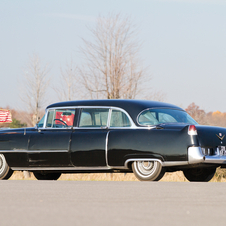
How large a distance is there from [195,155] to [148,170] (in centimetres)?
97

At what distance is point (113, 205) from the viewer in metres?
6.07

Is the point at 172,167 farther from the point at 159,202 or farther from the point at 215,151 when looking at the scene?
the point at 159,202

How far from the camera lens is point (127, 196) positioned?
23.0 ft

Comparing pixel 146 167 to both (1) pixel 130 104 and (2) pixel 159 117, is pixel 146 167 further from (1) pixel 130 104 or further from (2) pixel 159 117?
(1) pixel 130 104

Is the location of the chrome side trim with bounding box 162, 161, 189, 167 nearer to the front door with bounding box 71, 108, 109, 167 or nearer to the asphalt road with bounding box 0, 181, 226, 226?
the asphalt road with bounding box 0, 181, 226, 226

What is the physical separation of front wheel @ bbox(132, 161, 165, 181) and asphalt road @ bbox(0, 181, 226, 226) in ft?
2.27

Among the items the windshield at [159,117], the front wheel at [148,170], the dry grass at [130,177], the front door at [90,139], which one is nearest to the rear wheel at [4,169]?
the front door at [90,139]

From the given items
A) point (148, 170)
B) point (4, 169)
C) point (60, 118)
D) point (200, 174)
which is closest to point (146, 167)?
point (148, 170)

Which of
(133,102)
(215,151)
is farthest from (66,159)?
(215,151)

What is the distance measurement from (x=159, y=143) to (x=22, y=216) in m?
4.30

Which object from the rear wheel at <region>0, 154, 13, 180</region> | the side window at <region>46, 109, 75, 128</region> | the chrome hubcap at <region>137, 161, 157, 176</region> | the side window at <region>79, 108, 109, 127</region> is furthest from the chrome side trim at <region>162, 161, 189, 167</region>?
the rear wheel at <region>0, 154, 13, 180</region>

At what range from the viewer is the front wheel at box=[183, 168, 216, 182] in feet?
34.7

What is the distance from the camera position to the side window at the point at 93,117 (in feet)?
32.9

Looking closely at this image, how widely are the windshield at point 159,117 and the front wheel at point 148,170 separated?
0.73 metres
